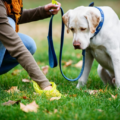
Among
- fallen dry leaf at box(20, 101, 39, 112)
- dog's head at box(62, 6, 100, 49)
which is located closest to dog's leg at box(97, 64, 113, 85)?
dog's head at box(62, 6, 100, 49)

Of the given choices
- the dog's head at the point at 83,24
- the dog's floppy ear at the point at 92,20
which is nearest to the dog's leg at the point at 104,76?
the dog's head at the point at 83,24

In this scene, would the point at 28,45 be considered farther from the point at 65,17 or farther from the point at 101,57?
the point at 101,57

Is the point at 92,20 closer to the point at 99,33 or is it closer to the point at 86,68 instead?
the point at 99,33

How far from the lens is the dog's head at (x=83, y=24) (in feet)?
7.62

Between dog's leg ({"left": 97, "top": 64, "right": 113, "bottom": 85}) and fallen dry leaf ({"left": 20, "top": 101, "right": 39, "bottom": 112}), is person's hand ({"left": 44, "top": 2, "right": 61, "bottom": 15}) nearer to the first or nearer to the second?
dog's leg ({"left": 97, "top": 64, "right": 113, "bottom": 85})

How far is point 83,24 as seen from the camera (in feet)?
7.70

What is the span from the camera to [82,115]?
1.68m

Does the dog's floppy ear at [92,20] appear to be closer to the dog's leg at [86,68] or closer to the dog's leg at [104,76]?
the dog's leg at [86,68]

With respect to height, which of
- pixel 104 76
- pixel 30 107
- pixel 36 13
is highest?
pixel 36 13

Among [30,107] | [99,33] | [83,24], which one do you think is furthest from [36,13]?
[30,107]

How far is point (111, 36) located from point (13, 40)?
1081 mm

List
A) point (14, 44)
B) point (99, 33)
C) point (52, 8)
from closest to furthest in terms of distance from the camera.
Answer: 1. point (14, 44)
2. point (99, 33)
3. point (52, 8)

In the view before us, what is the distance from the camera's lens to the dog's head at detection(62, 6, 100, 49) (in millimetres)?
2322

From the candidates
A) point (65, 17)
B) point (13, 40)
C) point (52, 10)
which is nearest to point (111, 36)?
point (65, 17)
